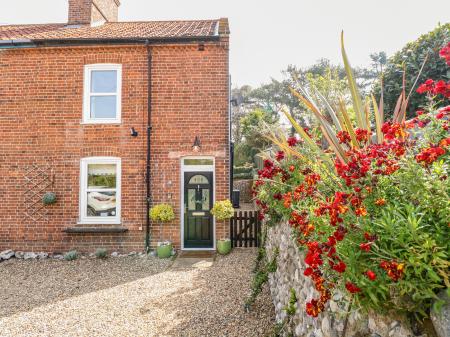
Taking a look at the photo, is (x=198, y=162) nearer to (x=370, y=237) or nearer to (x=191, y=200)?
(x=191, y=200)

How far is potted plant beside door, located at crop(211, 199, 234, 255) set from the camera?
791 centimetres

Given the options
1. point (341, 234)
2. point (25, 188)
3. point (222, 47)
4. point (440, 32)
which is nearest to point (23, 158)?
point (25, 188)

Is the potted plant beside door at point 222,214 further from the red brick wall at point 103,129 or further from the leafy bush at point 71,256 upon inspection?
the leafy bush at point 71,256

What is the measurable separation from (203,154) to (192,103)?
4.74 ft

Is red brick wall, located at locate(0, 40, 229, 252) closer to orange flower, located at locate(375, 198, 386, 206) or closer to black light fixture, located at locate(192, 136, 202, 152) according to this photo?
black light fixture, located at locate(192, 136, 202, 152)

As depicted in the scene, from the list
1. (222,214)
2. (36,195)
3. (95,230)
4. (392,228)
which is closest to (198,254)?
(222,214)

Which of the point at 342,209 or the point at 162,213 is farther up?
the point at 342,209

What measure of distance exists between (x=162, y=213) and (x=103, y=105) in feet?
11.6

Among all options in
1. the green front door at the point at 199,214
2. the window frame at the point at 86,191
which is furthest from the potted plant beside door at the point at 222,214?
the window frame at the point at 86,191

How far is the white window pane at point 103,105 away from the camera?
8.54 meters

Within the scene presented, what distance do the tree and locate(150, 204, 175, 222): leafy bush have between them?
18.2 feet

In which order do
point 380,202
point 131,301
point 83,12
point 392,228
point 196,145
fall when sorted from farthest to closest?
1. point 83,12
2. point 196,145
3. point 131,301
4. point 380,202
5. point 392,228

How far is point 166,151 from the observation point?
8.23 meters

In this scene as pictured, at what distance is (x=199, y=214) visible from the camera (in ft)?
27.9
